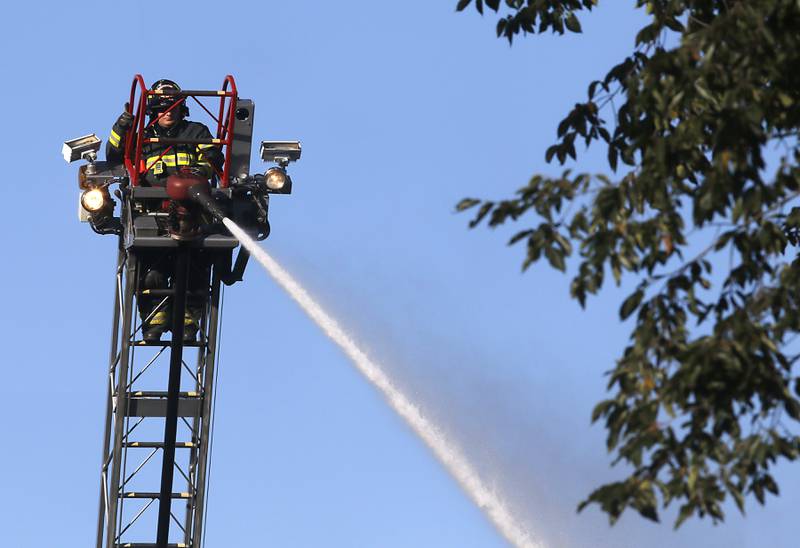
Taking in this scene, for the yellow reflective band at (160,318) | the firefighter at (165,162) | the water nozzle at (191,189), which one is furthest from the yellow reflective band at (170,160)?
the yellow reflective band at (160,318)

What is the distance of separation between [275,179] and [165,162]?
123 centimetres

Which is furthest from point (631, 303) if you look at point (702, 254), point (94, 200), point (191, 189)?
point (94, 200)

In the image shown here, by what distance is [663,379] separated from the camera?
11.0 m

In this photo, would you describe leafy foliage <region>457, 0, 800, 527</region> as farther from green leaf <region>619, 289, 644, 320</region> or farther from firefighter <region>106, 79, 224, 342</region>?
firefighter <region>106, 79, 224, 342</region>

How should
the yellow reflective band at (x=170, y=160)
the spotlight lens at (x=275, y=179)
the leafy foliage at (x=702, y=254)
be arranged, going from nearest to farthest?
1. the leafy foliage at (x=702, y=254)
2. the yellow reflective band at (x=170, y=160)
3. the spotlight lens at (x=275, y=179)

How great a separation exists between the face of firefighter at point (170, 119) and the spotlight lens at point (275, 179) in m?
1.23

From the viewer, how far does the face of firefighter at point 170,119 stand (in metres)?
20.9

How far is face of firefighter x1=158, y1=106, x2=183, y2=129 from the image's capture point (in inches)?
→ 824

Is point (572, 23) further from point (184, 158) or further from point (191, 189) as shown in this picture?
point (184, 158)

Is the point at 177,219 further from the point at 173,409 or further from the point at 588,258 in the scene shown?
the point at 588,258

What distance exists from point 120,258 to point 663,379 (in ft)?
37.7

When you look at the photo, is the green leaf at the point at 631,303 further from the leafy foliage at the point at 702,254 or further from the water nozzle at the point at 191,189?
the water nozzle at the point at 191,189

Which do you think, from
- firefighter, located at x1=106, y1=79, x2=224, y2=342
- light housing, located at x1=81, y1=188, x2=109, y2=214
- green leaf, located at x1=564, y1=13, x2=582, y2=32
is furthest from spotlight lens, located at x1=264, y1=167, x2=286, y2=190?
green leaf, located at x1=564, y1=13, x2=582, y2=32

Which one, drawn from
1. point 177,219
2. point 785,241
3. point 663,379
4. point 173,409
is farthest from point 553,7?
point 173,409
